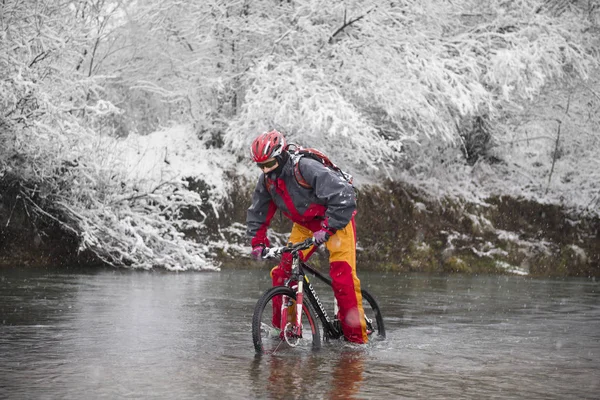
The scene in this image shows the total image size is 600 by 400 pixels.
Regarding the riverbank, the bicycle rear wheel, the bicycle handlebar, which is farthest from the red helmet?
the riverbank

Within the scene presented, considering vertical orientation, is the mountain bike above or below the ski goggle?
below

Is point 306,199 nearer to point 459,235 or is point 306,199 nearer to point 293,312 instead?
point 293,312

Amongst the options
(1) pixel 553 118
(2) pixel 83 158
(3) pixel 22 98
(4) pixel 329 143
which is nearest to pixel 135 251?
(2) pixel 83 158

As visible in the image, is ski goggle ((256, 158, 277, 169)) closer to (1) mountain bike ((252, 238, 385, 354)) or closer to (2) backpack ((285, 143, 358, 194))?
(2) backpack ((285, 143, 358, 194))

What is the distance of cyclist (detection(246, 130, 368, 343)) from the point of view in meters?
7.20

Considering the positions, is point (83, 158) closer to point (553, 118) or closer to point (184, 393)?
point (184, 393)

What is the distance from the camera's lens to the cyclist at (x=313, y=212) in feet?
23.6

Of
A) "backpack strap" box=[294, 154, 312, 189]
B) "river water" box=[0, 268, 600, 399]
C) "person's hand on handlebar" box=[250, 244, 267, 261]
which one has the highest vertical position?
"backpack strap" box=[294, 154, 312, 189]

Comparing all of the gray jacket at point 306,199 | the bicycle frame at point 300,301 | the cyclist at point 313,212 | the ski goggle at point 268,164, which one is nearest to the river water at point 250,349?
the bicycle frame at point 300,301

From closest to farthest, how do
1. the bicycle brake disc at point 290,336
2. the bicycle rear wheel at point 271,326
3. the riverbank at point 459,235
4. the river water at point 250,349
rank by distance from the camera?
the river water at point 250,349, the bicycle rear wheel at point 271,326, the bicycle brake disc at point 290,336, the riverbank at point 459,235

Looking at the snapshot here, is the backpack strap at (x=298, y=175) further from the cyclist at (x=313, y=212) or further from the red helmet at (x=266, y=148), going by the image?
the red helmet at (x=266, y=148)

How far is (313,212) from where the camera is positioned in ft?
24.5

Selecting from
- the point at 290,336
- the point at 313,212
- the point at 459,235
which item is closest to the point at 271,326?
the point at 290,336

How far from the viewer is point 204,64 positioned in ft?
62.8
